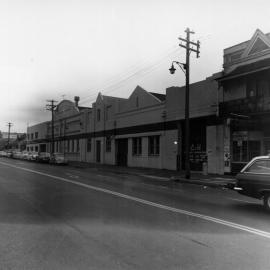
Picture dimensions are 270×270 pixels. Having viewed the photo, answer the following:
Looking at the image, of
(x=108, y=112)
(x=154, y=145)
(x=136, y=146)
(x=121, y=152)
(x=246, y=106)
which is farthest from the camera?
(x=108, y=112)

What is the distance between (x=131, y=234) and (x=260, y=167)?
559 centimetres

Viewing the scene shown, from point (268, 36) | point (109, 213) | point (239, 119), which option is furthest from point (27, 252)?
point (268, 36)

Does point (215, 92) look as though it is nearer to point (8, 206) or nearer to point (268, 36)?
point (268, 36)

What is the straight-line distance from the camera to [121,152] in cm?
4119

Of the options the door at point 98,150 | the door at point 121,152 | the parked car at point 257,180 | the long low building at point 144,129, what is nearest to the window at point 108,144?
the long low building at point 144,129

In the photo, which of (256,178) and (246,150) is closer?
(256,178)

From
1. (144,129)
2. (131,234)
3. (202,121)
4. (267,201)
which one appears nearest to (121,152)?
(144,129)

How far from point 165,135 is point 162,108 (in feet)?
8.11

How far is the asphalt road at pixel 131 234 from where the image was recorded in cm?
563

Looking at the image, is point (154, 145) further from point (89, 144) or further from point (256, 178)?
point (256, 178)

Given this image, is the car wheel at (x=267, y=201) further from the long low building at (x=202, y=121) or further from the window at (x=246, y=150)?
the window at (x=246, y=150)

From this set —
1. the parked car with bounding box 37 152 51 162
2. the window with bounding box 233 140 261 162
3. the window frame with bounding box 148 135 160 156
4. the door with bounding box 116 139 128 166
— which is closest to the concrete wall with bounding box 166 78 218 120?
the window frame with bounding box 148 135 160 156

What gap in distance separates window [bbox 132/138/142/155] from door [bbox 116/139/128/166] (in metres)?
1.81

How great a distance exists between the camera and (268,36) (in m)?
24.6
